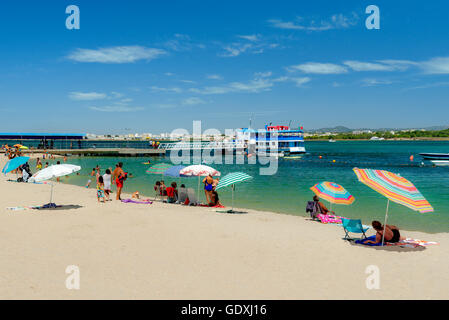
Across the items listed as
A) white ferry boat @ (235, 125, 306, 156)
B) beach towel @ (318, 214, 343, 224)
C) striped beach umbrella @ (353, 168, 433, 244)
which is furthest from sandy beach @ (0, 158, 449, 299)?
white ferry boat @ (235, 125, 306, 156)

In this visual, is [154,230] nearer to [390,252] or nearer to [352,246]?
[352,246]

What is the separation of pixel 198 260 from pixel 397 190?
4.86 meters

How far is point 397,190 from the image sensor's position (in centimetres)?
819

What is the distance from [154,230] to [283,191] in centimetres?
1446

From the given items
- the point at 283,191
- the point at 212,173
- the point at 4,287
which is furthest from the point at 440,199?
the point at 4,287

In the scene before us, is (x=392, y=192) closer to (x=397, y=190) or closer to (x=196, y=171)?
(x=397, y=190)

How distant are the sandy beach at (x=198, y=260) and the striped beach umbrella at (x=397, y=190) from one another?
124cm

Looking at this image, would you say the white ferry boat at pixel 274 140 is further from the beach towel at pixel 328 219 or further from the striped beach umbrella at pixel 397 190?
the striped beach umbrella at pixel 397 190

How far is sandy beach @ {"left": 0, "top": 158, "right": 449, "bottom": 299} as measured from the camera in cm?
596

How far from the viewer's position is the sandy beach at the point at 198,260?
596cm

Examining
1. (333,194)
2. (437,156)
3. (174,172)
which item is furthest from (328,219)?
(437,156)
